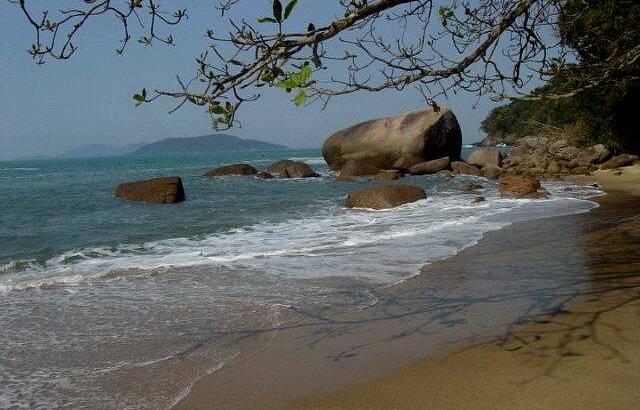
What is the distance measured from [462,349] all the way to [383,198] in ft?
34.8

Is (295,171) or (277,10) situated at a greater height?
(277,10)

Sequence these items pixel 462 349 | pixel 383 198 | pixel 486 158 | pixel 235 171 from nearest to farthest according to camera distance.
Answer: pixel 462 349 → pixel 383 198 → pixel 486 158 → pixel 235 171

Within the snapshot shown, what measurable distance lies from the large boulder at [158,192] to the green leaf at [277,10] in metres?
15.6

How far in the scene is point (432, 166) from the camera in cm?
2742

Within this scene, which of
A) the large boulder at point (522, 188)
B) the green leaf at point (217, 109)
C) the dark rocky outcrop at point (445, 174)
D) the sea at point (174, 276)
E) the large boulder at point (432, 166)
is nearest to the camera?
the green leaf at point (217, 109)

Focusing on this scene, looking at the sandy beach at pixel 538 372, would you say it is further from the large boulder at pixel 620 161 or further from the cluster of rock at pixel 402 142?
the cluster of rock at pixel 402 142

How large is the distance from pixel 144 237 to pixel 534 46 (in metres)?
8.13

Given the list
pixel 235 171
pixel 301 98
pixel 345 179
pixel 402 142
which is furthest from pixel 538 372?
pixel 235 171

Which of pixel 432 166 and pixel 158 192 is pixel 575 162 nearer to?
pixel 432 166

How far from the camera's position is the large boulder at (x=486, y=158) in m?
28.3

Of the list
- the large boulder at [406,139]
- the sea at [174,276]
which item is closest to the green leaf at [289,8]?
the sea at [174,276]

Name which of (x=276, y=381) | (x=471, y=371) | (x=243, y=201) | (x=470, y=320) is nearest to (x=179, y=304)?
(x=276, y=381)

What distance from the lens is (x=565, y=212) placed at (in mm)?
11766

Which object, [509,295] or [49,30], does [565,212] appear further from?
[49,30]
